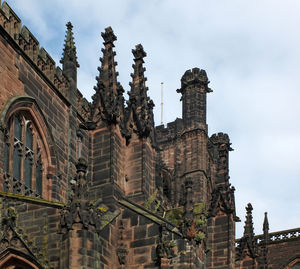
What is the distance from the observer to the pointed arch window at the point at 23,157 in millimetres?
22094

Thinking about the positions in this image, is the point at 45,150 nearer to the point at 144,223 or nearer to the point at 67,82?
the point at 67,82

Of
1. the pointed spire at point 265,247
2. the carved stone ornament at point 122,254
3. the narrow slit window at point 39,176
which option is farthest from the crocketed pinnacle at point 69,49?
the carved stone ornament at point 122,254

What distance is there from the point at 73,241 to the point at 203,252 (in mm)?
4285

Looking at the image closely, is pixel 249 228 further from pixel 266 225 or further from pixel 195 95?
pixel 195 95

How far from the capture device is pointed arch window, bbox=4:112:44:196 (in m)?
22.1

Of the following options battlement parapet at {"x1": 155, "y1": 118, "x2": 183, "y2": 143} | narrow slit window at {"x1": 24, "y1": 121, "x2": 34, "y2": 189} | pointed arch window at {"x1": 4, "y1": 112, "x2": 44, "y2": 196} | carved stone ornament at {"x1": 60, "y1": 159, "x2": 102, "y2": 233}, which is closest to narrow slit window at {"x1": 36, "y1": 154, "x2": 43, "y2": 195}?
pointed arch window at {"x1": 4, "y1": 112, "x2": 44, "y2": 196}

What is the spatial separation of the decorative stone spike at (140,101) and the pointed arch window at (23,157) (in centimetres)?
341

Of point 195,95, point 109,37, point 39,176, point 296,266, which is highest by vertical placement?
point 195,95

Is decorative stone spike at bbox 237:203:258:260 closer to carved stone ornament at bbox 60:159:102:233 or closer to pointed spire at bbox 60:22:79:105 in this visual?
pointed spire at bbox 60:22:79:105

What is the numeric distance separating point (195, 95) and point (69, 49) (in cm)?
1614

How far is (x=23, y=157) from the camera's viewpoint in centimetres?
2292

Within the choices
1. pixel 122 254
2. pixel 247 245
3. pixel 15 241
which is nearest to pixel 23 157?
pixel 122 254

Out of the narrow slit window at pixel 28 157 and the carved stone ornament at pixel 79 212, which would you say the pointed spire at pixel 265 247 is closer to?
the narrow slit window at pixel 28 157

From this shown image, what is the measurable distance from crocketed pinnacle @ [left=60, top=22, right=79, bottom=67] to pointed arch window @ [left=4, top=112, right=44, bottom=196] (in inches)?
175
